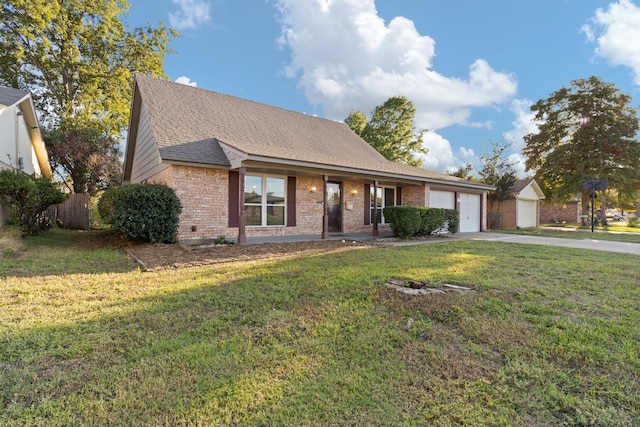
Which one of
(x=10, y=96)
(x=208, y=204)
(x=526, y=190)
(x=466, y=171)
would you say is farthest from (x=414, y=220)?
(x=466, y=171)

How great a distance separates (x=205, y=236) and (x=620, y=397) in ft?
30.4

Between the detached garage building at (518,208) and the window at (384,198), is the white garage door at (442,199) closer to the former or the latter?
the window at (384,198)

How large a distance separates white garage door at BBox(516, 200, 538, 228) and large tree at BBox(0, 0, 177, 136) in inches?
1069

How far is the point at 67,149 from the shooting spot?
16.2 metres

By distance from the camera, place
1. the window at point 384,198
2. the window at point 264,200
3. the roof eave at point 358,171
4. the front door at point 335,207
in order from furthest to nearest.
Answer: the window at point 384,198 → the front door at point 335,207 → the window at point 264,200 → the roof eave at point 358,171

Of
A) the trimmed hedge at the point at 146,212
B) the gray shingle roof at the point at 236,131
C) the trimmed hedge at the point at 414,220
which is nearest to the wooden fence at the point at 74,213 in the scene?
the gray shingle roof at the point at 236,131

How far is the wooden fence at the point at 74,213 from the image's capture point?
49.3ft

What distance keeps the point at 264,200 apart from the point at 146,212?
371cm

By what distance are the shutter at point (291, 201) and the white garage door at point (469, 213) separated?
29.4 feet

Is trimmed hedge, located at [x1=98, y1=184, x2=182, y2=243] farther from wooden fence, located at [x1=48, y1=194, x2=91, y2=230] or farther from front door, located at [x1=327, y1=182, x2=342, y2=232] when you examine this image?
wooden fence, located at [x1=48, y1=194, x2=91, y2=230]

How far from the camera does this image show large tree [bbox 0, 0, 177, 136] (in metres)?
17.2

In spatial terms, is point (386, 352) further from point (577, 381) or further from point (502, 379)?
point (577, 381)

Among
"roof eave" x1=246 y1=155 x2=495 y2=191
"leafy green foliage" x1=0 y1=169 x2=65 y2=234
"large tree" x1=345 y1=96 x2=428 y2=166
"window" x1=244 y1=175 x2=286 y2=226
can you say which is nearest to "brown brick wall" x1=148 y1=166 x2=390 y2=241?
"window" x1=244 y1=175 x2=286 y2=226

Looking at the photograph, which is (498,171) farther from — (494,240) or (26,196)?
(26,196)
